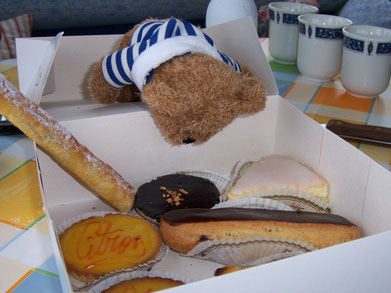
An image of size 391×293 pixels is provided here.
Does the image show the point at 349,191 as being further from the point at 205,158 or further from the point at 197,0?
the point at 197,0

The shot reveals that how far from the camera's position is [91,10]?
7.25 feet

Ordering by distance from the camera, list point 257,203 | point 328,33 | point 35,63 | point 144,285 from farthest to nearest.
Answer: point 328,33
point 35,63
point 257,203
point 144,285

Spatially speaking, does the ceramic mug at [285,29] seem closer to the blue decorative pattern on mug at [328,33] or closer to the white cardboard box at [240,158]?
the blue decorative pattern on mug at [328,33]

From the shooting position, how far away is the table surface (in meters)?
0.55

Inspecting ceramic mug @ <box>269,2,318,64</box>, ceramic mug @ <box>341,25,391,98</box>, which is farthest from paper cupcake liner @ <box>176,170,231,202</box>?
ceramic mug @ <box>269,2,318,64</box>

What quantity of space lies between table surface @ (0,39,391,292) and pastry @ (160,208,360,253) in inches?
7.5

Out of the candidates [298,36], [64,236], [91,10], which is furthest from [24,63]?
[91,10]

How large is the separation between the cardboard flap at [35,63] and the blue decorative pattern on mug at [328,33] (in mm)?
691

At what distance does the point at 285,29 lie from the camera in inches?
48.8

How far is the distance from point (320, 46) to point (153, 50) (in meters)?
0.63

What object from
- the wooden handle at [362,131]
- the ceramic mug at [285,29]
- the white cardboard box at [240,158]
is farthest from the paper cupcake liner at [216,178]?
the ceramic mug at [285,29]

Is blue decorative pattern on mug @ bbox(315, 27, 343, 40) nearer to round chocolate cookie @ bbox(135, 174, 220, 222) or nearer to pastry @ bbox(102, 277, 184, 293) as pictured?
round chocolate cookie @ bbox(135, 174, 220, 222)

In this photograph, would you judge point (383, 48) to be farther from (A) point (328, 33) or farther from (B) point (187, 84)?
(B) point (187, 84)

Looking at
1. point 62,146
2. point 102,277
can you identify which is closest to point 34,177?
point 62,146
